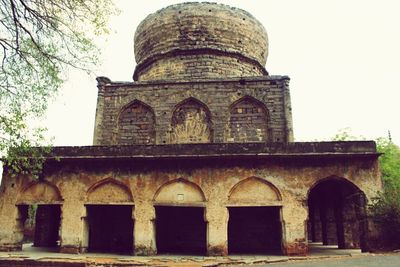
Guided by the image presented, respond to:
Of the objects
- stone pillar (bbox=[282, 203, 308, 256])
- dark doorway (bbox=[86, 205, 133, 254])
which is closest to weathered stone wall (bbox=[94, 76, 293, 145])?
dark doorway (bbox=[86, 205, 133, 254])

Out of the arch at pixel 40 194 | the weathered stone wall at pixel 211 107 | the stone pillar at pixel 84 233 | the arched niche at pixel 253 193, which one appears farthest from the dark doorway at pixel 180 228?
the arch at pixel 40 194

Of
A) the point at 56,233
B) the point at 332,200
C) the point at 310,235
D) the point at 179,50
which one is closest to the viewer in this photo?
the point at 332,200

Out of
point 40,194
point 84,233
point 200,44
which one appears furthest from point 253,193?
point 200,44

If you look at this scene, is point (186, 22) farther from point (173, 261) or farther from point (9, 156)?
point (173, 261)

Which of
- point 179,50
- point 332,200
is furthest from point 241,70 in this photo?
point 332,200

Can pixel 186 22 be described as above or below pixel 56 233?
above

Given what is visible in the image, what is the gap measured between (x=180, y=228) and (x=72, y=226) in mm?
3375

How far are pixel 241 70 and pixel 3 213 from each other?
970cm

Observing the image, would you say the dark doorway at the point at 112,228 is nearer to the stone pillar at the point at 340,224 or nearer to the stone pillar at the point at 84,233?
the stone pillar at the point at 84,233

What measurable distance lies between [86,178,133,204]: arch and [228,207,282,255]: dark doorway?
135 inches

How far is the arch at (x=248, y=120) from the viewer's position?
1262 cm

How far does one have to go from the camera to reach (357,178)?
9.37 m

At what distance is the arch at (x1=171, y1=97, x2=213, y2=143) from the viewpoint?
12.9 meters

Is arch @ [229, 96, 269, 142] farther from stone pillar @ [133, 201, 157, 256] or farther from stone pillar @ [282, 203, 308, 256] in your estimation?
stone pillar @ [133, 201, 157, 256]
